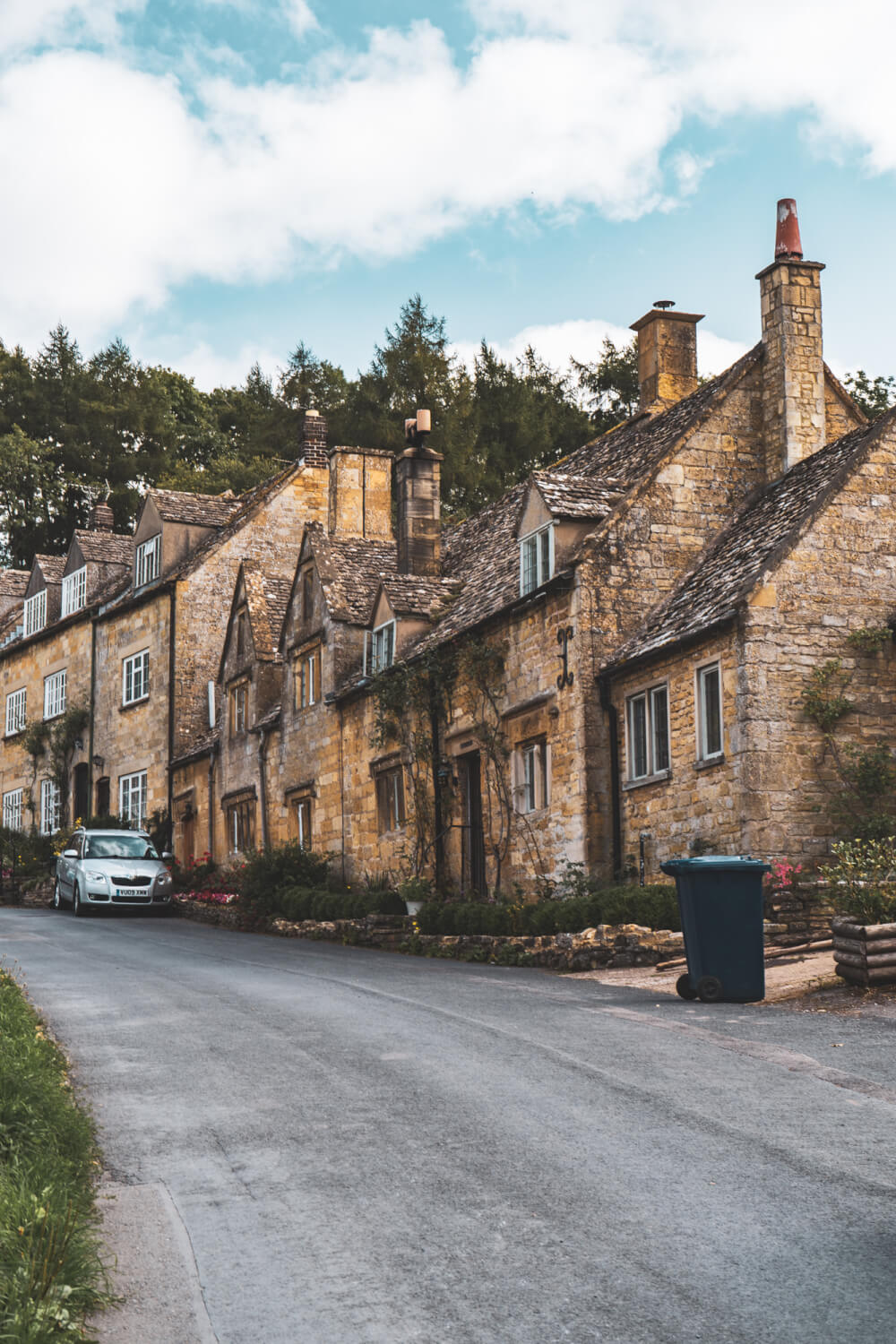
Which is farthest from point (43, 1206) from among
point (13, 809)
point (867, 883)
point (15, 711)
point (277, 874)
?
point (15, 711)

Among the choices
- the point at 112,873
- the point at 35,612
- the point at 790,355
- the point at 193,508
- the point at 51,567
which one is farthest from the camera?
the point at 35,612

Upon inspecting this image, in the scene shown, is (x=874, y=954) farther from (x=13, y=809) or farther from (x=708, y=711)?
(x=13, y=809)

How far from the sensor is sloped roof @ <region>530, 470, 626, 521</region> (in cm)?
2188

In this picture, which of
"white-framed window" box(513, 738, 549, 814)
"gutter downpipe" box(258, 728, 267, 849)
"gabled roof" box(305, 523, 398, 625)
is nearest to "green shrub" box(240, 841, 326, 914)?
"gutter downpipe" box(258, 728, 267, 849)

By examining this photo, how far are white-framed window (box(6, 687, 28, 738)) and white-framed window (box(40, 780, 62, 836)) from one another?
2848mm

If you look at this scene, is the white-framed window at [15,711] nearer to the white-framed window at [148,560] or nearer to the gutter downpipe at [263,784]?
the white-framed window at [148,560]

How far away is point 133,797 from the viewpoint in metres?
40.7

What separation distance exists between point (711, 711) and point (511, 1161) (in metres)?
12.2

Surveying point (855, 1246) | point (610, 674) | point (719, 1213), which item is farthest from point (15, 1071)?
point (610, 674)

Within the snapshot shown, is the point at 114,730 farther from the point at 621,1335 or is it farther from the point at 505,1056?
the point at 621,1335

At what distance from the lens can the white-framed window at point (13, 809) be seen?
4706cm

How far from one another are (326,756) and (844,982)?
56.0 ft

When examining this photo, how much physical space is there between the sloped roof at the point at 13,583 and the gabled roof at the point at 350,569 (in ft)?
82.3

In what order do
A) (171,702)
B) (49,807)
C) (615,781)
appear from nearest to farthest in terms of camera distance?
(615,781)
(171,702)
(49,807)
